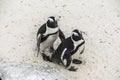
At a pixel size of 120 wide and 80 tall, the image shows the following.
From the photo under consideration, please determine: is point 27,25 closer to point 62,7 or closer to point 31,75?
point 62,7

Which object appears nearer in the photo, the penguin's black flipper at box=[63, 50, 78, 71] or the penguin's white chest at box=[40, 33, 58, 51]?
the penguin's black flipper at box=[63, 50, 78, 71]

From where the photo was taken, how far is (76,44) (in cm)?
343

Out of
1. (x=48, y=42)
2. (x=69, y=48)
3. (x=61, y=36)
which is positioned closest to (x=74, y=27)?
(x=61, y=36)

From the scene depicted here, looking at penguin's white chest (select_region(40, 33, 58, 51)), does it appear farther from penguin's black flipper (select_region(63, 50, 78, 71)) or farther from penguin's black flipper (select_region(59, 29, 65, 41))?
penguin's black flipper (select_region(63, 50, 78, 71))

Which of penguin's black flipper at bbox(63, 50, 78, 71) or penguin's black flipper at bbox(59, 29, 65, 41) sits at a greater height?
penguin's black flipper at bbox(59, 29, 65, 41)

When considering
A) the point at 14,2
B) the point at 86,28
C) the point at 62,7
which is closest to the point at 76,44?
the point at 86,28

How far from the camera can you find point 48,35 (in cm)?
352

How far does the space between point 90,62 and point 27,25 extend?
761 mm

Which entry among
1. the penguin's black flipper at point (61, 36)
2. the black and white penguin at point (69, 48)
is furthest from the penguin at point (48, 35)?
the black and white penguin at point (69, 48)

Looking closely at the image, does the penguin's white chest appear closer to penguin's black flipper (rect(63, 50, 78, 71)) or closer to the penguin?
the penguin

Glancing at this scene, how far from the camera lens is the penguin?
3.48m

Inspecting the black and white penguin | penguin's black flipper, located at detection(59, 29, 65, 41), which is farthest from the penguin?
the black and white penguin

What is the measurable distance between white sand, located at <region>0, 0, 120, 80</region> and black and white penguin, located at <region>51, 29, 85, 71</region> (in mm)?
103

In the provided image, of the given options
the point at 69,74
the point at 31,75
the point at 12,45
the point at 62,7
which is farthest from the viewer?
the point at 62,7
